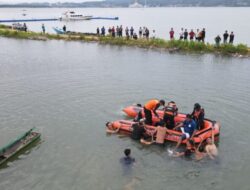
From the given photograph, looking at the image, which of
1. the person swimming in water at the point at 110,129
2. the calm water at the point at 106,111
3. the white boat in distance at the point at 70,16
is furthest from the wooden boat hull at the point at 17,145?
the white boat in distance at the point at 70,16

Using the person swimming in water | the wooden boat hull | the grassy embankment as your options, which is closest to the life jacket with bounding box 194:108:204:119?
the person swimming in water

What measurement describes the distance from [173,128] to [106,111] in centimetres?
480

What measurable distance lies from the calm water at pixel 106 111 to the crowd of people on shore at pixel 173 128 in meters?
0.43

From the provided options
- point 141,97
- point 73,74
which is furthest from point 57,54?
point 141,97

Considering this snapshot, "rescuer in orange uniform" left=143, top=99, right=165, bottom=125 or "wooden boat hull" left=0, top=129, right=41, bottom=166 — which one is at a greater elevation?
"rescuer in orange uniform" left=143, top=99, right=165, bottom=125

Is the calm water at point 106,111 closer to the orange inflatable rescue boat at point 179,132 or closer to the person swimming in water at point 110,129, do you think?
the person swimming in water at point 110,129

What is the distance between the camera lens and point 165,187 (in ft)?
40.3

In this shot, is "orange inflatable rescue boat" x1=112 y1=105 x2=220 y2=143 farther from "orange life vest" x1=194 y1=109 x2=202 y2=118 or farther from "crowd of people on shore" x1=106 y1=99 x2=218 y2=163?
"orange life vest" x1=194 y1=109 x2=202 y2=118

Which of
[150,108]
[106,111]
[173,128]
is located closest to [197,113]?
[173,128]

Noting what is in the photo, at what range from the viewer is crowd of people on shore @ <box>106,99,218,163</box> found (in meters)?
14.3

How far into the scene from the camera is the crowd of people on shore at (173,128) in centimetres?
1432

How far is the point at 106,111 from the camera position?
19.1 metres

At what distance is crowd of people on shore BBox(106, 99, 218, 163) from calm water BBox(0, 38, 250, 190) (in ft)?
1.42

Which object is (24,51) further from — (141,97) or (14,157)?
(14,157)
